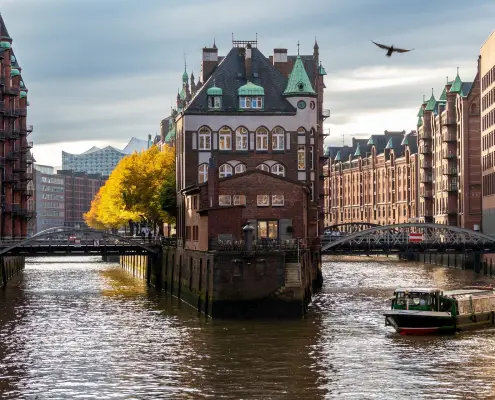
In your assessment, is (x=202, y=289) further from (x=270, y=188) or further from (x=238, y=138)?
(x=238, y=138)

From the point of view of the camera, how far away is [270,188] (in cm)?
8138

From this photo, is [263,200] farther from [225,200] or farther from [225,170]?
[225,170]

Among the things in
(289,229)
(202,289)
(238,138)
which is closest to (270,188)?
(289,229)

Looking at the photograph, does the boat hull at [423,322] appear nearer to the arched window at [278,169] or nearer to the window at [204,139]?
the arched window at [278,169]

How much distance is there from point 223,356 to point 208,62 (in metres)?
55.9

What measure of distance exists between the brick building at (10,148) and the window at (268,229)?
168 feet

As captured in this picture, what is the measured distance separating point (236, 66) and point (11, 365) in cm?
5453

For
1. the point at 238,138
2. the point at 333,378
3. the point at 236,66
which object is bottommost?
the point at 333,378

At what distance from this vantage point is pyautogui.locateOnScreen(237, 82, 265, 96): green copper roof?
4001 inches

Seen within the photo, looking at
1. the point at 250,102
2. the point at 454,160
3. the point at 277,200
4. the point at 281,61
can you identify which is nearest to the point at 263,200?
the point at 277,200

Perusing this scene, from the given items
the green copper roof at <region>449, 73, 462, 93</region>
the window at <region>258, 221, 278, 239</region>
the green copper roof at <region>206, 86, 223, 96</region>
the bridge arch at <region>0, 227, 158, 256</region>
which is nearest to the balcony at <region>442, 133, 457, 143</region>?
the green copper roof at <region>449, 73, 462, 93</region>

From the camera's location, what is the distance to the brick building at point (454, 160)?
16525 centimetres

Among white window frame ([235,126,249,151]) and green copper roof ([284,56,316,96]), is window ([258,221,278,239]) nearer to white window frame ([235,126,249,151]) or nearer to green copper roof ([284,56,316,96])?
white window frame ([235,126,249,151])

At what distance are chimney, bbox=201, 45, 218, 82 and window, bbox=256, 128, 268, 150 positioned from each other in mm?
10043
